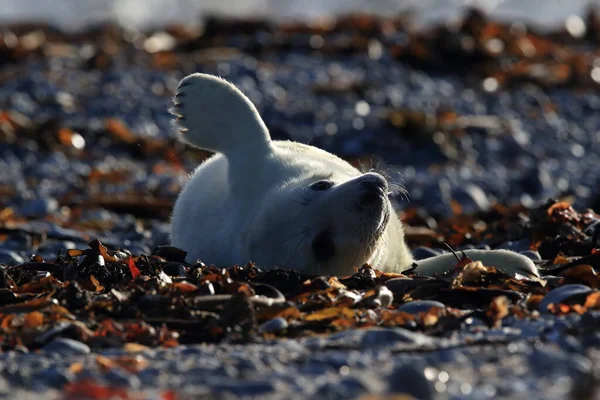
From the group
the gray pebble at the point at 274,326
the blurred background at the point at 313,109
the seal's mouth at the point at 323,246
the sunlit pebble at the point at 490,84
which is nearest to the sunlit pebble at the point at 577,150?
the blurred background at the point at 313,109

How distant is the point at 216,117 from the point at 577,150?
7.28m

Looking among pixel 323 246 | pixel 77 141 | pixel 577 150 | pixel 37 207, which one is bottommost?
pixel 577 150

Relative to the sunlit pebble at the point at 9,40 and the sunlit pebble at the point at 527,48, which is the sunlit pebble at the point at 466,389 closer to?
the sunlit pebble at the point at 9,40

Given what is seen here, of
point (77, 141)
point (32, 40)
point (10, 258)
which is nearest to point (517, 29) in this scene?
point (32, 40)

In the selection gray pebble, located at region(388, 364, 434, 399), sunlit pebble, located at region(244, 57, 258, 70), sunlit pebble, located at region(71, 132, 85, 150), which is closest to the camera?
gray pebble, located at region(388, 364, 434, 399)

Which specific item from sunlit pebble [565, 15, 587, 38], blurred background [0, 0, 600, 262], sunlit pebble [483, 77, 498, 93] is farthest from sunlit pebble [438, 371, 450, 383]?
sunlit pebble [565, 15, 587, 38]

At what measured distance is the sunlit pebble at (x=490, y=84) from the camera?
13.8 m

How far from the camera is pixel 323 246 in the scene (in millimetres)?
4434

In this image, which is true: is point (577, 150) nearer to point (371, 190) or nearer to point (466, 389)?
point (371, 190)

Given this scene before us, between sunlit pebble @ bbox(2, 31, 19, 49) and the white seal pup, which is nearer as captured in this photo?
the white seal pup

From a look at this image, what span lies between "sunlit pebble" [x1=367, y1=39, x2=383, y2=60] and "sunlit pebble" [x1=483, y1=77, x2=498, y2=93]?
1.60 metres

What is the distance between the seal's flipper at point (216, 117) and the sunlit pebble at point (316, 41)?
10.4m

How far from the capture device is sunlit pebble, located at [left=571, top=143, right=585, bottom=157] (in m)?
11.3

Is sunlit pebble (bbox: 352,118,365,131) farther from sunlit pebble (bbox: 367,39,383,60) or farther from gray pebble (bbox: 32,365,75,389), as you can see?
gray pebble (bbox: 32,365,75,389)
